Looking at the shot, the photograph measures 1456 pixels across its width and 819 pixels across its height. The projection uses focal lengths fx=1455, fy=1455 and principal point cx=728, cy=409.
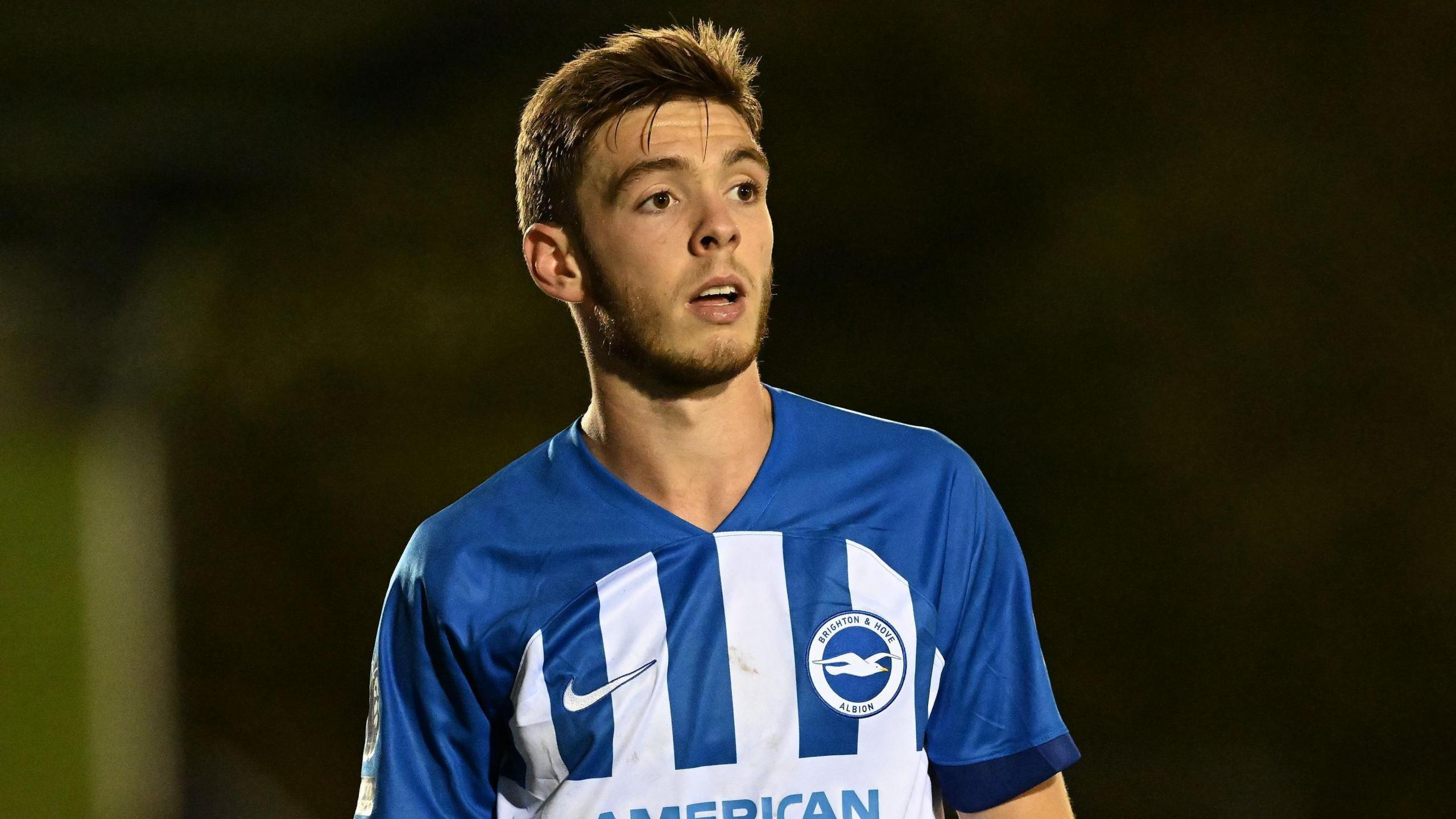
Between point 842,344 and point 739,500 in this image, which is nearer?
point 739,500

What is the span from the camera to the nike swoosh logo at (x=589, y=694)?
135 centimetres

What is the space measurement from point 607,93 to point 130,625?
Result: 3.09m

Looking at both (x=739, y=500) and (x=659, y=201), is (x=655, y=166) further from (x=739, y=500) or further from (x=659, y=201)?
(x=739, y=500)

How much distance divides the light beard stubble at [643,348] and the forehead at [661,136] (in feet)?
0.30

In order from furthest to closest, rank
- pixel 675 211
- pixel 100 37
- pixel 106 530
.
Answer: pixel 106 530 < pixel 100 37 < pixel 675 211

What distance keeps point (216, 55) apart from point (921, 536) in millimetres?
2973

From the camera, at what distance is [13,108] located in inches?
151

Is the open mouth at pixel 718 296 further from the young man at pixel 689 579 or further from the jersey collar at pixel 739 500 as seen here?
the jersey collar at pixel 739 500

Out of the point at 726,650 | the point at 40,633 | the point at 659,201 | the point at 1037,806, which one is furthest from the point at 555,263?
the point at 40,633

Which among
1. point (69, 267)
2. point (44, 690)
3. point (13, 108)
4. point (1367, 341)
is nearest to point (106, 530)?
point (44, 690)

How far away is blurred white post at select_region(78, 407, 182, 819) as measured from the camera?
12.6ft

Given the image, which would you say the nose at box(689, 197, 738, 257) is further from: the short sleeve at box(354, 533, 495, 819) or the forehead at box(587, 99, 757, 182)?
the short sleeve at box(354, 533, 495, 819)

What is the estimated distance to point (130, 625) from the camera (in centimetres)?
393

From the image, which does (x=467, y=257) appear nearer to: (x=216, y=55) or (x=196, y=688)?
(x=216, y=55)
